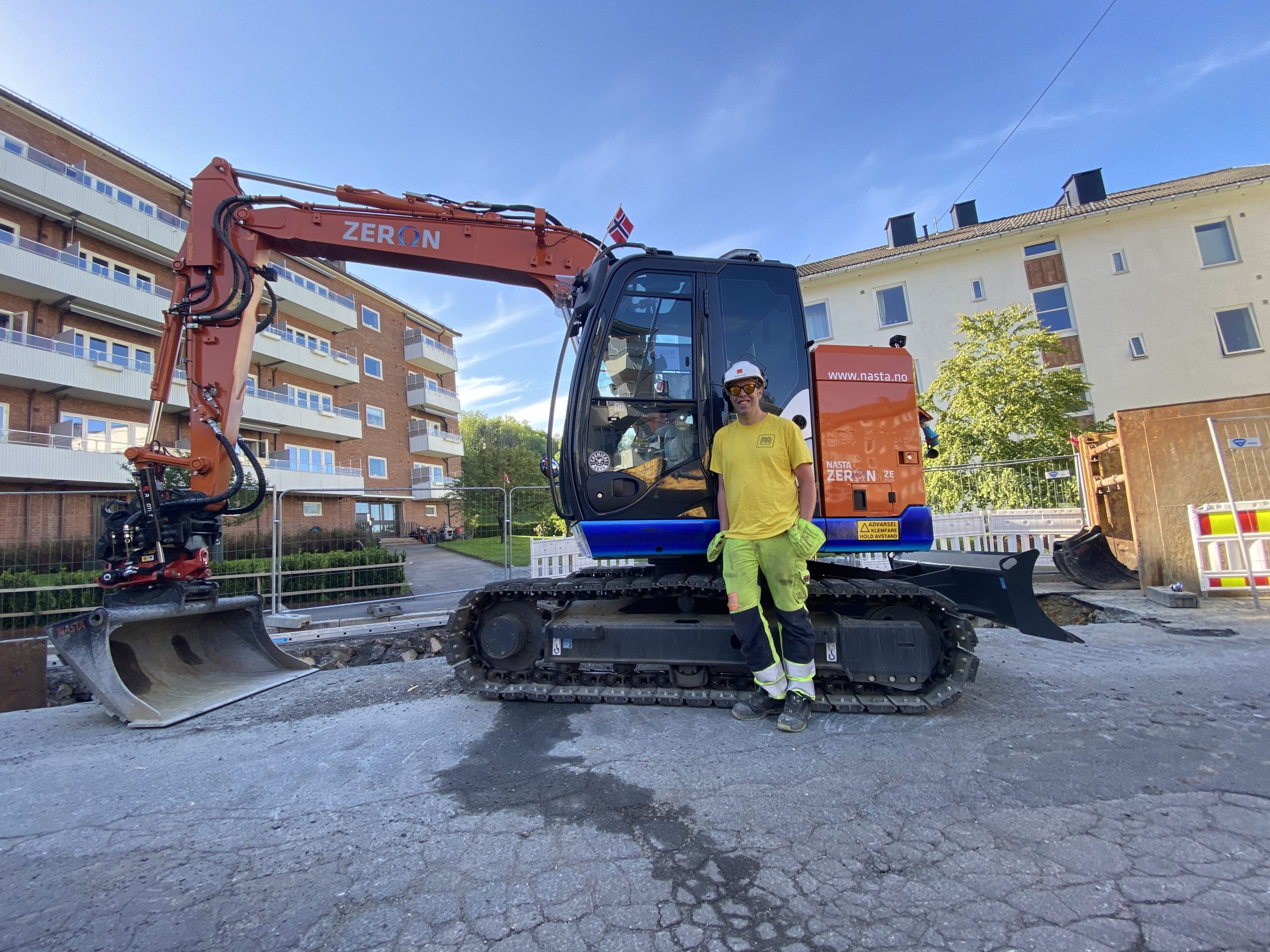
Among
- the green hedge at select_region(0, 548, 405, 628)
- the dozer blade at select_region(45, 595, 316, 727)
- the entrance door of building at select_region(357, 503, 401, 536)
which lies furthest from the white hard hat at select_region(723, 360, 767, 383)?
the green hedge at select_region(0, 548, 405, 628)

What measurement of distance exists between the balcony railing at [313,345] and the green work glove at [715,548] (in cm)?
2584

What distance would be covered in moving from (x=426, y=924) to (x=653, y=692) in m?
2.09

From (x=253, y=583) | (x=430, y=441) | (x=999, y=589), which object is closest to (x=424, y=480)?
(x=430, y=441)

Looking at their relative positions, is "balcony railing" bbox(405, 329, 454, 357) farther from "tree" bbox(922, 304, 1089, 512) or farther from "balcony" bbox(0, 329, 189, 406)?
"tree" bbox(922, 304, 1089, 512)

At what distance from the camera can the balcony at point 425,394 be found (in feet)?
109

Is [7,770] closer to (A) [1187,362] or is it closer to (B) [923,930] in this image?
(B) [923,930]

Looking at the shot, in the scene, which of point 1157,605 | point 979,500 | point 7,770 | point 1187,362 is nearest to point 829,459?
point 7,770

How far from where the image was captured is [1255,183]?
18828mm

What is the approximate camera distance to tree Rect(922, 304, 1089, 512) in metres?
13.9

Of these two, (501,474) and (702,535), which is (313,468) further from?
(702,535)

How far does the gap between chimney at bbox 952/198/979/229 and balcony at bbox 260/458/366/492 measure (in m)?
28.4

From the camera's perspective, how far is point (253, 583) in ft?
23.3

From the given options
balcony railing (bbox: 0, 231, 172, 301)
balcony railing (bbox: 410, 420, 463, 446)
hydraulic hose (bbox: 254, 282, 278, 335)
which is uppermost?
balcony railing (bbox: 0, 231, 172, 301)

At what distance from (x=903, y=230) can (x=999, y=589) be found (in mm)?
26383
